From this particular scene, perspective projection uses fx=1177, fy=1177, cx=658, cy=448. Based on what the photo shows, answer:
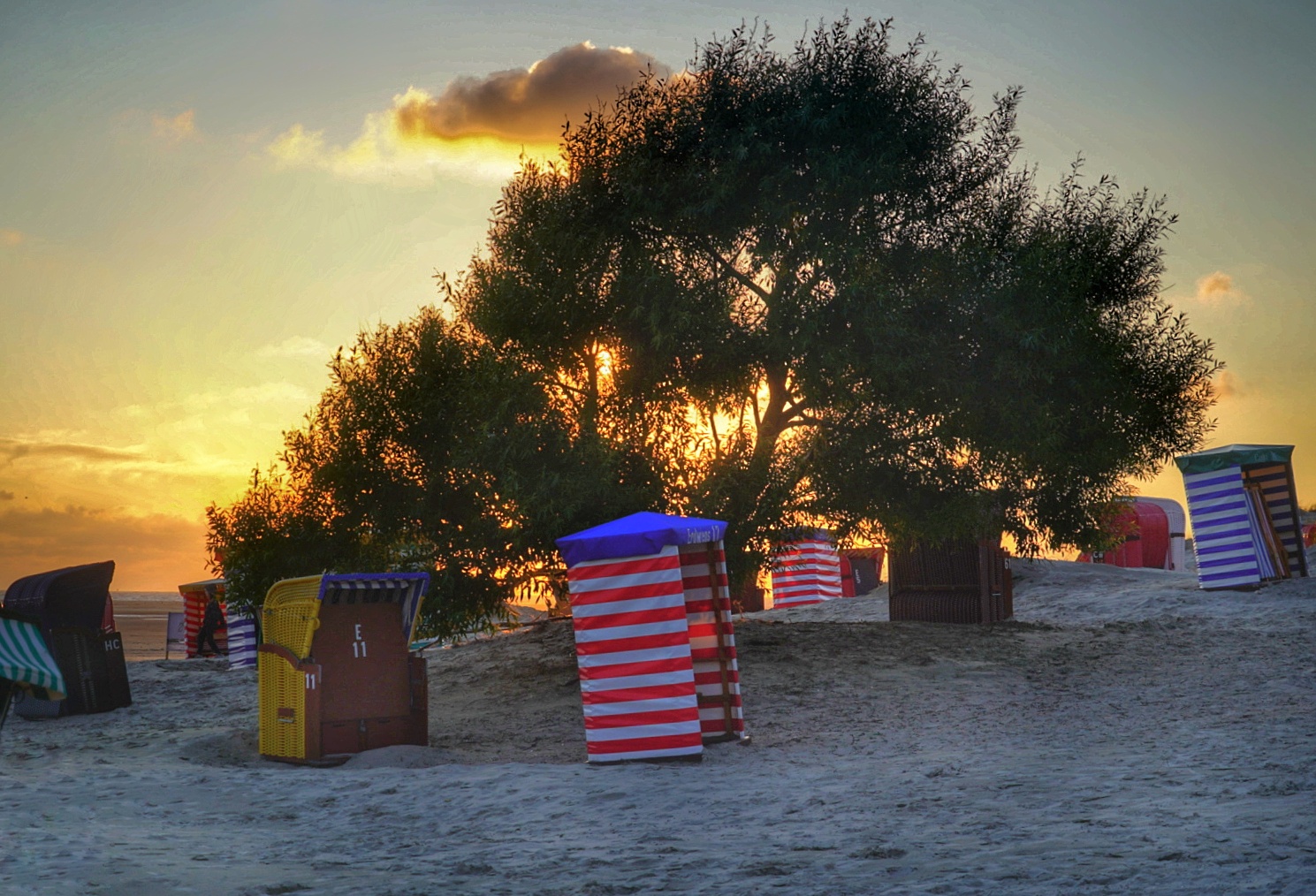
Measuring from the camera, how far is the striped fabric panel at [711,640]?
13336mm

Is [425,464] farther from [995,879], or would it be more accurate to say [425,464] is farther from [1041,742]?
[995,879]

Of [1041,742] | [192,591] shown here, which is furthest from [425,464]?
[192,591]

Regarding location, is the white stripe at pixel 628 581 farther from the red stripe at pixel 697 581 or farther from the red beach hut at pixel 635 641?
the red stripe at pixel 697 581

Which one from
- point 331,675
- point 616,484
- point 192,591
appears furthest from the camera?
point 192,591

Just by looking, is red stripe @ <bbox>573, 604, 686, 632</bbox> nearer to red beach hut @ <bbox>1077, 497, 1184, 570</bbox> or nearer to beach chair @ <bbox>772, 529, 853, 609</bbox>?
beach chair @ <bbox>772, 529, 853, 609</bbox>

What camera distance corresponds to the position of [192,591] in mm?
33969

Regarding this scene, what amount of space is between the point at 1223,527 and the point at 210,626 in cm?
2577

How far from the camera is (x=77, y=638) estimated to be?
63.8ft

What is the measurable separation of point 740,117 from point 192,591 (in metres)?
22.9

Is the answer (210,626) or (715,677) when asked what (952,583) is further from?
(210,626)

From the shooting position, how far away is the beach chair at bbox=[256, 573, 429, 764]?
12922mm

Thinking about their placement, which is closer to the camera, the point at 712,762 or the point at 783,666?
the point at 712,762

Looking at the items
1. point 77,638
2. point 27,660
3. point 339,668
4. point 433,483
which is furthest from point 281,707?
point 77,638

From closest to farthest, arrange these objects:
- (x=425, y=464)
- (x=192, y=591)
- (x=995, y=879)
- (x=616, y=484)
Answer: (x=995, y=879), (x=616, y=484), (x=425, y=464), (x=192, y=591)
